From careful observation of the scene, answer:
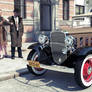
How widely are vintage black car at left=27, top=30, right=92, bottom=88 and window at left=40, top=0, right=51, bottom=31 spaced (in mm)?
9373

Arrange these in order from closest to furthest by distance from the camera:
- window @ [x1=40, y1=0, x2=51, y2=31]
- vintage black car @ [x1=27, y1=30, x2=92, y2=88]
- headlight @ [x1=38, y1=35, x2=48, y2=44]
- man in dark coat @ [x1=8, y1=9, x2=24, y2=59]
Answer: vintage black car @ [x1=27, y1=30, x2=92, y2=88] → headlight @ [x1=38, y1=35, x2=48, y2=44] → man in dark coat @ [x1=8, y1=9, x2=24, y2=59] → window @ [x1=40, y1=0, x2=51, y2=31]

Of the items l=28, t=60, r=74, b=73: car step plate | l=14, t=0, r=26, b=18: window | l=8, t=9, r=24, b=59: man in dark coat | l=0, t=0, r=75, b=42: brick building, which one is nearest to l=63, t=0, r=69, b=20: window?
l=0, t=0, r=75, b=42: brick building

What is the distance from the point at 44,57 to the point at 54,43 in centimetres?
47

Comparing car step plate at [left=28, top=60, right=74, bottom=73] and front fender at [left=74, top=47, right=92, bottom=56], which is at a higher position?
front fender at [left=74, top=47, right=92, bottom=56]

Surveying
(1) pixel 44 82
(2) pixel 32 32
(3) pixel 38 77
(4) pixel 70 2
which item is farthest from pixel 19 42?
(4) pixel 70 2

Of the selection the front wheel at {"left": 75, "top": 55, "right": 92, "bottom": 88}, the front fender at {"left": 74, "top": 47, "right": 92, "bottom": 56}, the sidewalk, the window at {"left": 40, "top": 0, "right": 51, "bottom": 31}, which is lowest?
the sidewalk

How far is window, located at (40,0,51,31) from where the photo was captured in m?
14.8

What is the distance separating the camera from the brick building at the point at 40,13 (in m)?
12.5

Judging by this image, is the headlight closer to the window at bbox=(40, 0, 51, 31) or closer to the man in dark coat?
the man in dark coat

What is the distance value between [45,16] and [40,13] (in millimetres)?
694

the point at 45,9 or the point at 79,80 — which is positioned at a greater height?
the point at 45,9

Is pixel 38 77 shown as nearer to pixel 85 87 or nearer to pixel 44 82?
pixel 44 82

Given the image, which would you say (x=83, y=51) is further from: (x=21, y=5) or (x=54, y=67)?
(x=21, y=5)

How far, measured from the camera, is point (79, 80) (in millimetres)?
4473
